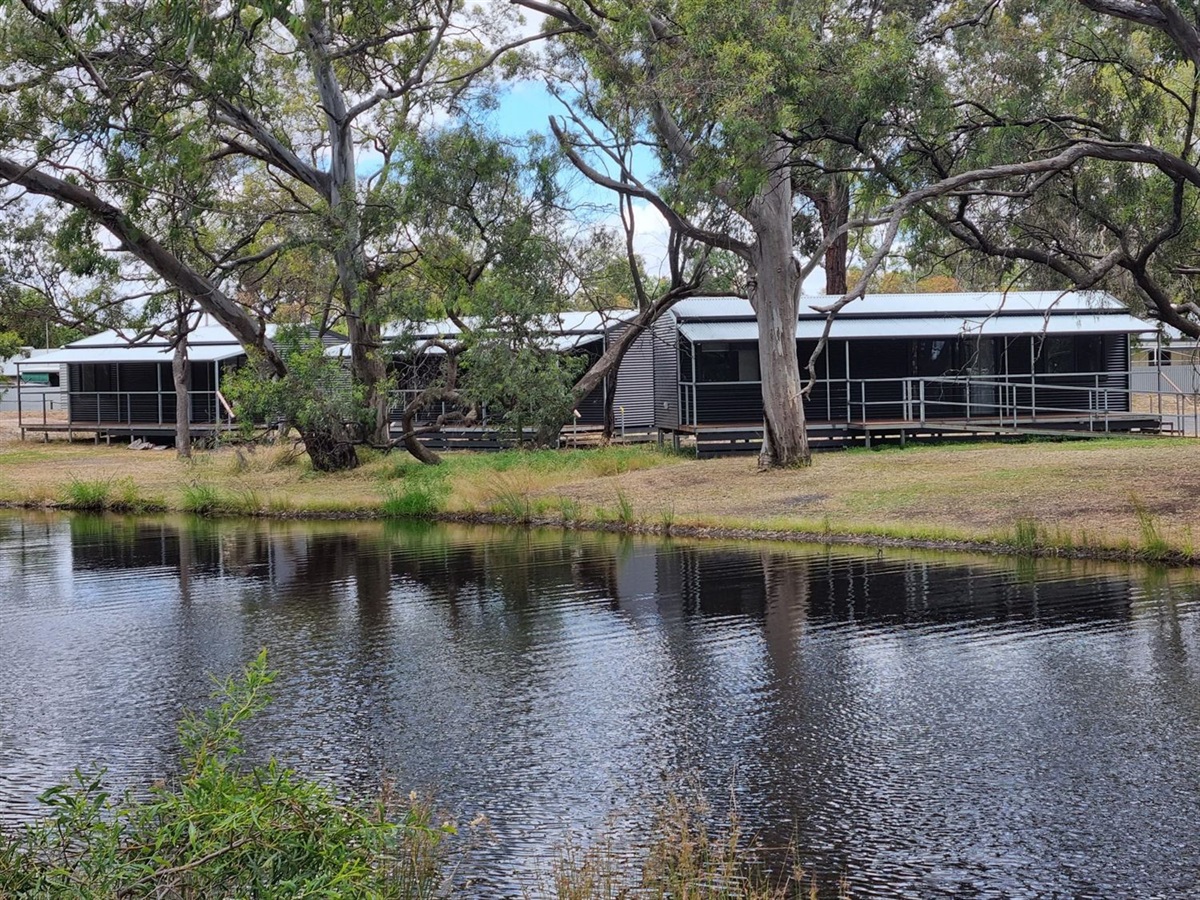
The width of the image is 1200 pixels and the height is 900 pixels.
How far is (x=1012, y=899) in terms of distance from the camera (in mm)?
7008

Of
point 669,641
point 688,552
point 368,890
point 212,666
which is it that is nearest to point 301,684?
point 212,666

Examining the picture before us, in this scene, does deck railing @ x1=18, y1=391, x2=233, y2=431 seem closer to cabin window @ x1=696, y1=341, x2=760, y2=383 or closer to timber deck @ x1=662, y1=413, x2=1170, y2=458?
cabin window @ x1=696, y1=341, x2=760, y2=383

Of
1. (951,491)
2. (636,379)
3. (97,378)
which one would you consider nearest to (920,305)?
(636,379)

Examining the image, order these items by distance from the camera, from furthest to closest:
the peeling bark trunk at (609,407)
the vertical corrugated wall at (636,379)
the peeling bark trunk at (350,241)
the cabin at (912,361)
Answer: the vertical corrugated wall at (636,379) < the peeling bark trunk at (609,407) < the cabin at (912,361) < the peeling bark trunk at (350,241)

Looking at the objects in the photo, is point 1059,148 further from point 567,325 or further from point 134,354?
point 134,354

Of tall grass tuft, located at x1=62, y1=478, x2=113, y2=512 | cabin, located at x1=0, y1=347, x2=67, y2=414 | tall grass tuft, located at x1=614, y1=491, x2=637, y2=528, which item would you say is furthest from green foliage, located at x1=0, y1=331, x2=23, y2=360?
tall grass tuft, located at x1=614, y1=491, x2=637, y2=528

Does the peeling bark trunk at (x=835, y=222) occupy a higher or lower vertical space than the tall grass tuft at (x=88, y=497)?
higher

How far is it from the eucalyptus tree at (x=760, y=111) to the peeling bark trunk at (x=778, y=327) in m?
0.03

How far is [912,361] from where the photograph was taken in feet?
115

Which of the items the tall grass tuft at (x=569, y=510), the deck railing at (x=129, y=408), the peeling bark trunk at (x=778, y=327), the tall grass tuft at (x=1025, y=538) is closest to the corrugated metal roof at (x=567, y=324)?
the peeling bark trunk at (x=778, y=327)

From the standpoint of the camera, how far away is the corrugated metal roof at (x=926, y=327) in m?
33.2

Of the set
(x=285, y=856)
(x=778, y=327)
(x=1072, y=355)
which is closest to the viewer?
(x=285, y=856)

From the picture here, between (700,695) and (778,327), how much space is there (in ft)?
53.5

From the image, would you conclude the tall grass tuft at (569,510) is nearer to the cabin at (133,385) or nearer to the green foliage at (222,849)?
the green foliage at (222,849)
